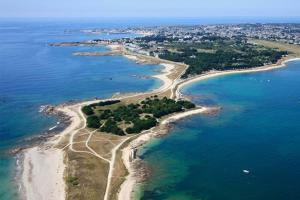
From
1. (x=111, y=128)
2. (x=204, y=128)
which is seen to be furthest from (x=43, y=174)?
(x=204, y=128)

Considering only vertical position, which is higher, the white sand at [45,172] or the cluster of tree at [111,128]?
the cluster of tree at [111,128]

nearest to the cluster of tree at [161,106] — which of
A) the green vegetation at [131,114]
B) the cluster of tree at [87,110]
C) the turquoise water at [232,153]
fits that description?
the green vegetation at [131,114]

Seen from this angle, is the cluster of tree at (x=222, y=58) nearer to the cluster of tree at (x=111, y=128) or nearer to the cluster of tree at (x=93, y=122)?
the cluster of tree at (x=93, y=122)

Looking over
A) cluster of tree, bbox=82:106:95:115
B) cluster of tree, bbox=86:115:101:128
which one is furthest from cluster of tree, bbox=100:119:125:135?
cluster of tree, bbox=82:106:95:115

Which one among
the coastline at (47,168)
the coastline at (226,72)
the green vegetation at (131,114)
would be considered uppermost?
the green vegetation at (131,114)

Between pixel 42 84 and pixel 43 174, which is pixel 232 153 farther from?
pixel 42 84

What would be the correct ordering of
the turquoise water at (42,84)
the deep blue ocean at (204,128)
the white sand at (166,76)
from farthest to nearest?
the white sand at (166,76) → the turquoise water at (42,84) → the deep blue ocean at (204,128)

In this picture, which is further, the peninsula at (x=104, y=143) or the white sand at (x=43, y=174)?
the peninsula at (x=104, y=143)
